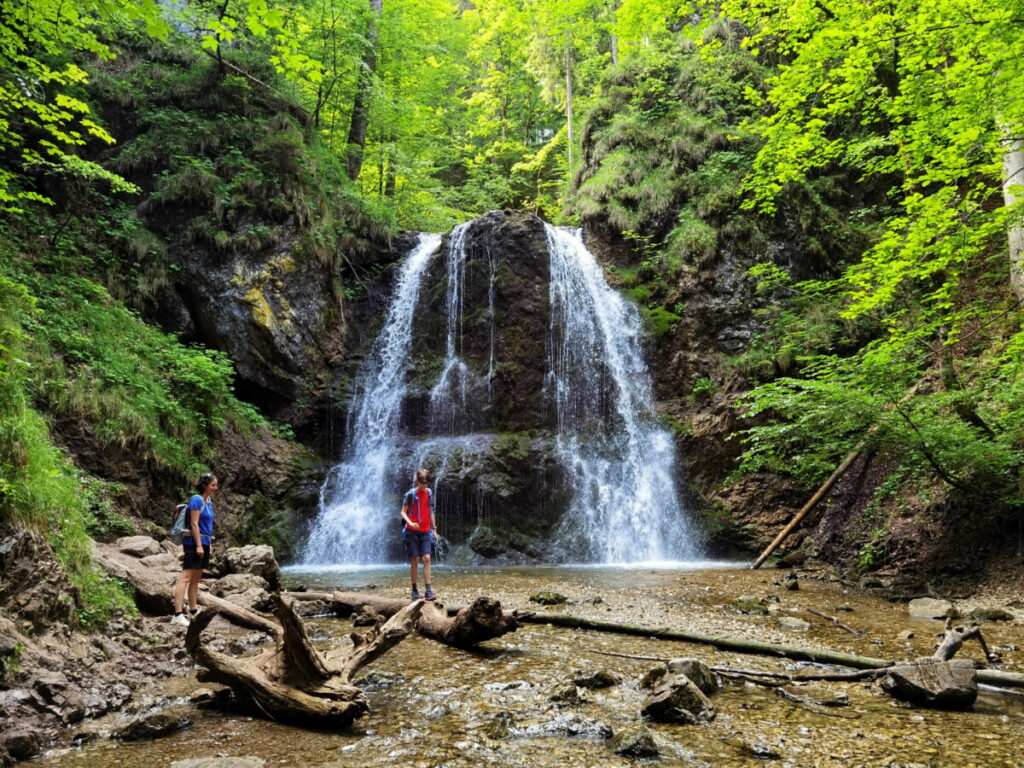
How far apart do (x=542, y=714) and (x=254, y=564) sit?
522cm

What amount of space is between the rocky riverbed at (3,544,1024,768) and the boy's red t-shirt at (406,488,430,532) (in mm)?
1626

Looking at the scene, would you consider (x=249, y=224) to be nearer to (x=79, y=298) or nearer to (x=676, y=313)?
(x=79, y=298)

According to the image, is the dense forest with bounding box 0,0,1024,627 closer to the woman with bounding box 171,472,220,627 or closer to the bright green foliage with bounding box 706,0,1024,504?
the bright green foliage with bounding box 706,0,1024,504

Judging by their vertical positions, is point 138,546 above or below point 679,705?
above

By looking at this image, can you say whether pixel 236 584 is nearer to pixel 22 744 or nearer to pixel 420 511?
pixel 420 511

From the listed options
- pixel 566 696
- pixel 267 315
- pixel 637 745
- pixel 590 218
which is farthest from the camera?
pixel 590 218

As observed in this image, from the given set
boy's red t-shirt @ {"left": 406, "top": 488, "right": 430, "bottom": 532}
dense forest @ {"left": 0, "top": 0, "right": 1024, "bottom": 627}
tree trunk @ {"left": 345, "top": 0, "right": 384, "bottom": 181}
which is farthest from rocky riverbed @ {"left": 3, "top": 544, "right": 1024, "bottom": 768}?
tree trunk @ {"left": 345, "top": 0, "right": 384, "bottom": 181}

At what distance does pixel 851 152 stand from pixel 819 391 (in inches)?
176

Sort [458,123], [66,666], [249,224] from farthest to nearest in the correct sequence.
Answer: [458,123], [249,224], [66,666]

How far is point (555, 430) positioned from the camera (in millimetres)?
14711

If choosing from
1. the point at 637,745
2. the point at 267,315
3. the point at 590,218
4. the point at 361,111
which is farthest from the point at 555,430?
the point at 361,111

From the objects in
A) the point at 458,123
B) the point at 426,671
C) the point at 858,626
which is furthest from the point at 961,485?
the point at 458,123

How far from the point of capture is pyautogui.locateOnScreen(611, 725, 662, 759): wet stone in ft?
9.78

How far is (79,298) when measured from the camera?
36.2ft
